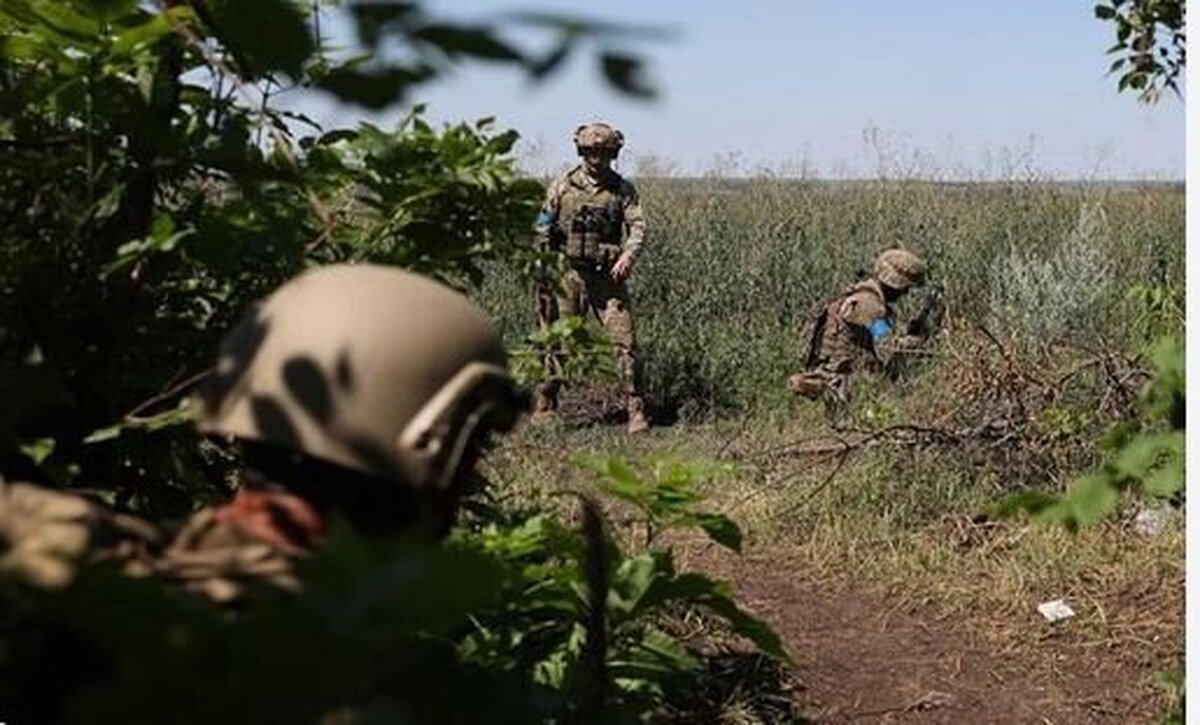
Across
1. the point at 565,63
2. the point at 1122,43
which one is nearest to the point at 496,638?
the point at 565,63

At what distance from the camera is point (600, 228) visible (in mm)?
9781

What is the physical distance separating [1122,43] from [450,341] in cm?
607

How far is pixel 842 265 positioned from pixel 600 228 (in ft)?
10.5

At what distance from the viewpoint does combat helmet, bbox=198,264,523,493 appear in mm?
1517

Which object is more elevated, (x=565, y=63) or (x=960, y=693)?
(x=565, y=63)

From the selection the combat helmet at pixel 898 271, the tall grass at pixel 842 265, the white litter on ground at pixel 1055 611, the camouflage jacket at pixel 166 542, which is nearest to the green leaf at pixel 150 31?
the camouflage jacket at pixel 166 542

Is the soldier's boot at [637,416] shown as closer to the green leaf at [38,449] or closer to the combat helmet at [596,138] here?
the combat helmet at [596,138]

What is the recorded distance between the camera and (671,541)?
6.37 m

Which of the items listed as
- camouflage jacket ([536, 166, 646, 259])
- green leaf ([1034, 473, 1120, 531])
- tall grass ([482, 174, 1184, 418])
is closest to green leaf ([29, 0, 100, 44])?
green leaf ([1034, 473, 1120, 531])

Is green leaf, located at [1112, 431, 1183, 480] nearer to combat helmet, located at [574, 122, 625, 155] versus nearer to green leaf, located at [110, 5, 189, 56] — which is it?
green leaf, located at [110, 5, 189, 56]

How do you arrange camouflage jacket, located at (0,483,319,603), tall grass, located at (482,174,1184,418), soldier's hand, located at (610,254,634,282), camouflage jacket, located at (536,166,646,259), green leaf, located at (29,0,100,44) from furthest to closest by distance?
1. tall grass, located at (482,174,1184,418)
2. camouflage jacket, located at (536,166,646,259)
3. soldier's hand, located at (610,254,634,282)
4. green leaf, located at (29,0,100,44)
5. camouflage jacket, located at (0,483,319,603)

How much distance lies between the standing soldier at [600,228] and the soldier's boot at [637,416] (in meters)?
0.05

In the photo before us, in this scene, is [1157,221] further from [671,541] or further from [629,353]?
[671,541]

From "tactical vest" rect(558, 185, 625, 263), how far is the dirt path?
13.3ft
